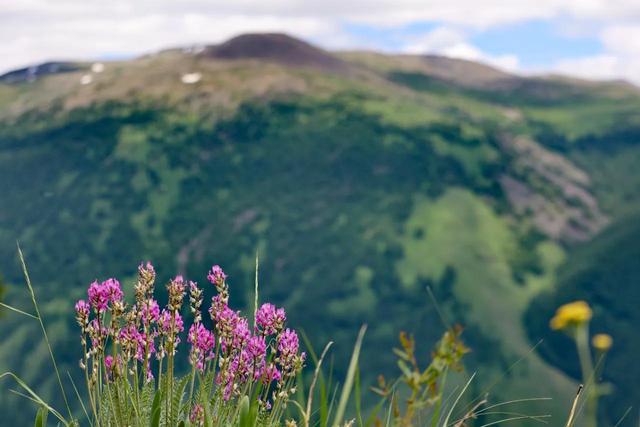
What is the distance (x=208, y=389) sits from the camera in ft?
15.3

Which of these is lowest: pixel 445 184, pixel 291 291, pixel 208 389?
pixel 291 291

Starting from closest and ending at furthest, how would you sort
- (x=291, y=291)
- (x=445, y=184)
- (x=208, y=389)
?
(x=208, y=389) → (x=291, y=291) → (x=445, y=184)

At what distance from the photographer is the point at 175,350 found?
4.36 m

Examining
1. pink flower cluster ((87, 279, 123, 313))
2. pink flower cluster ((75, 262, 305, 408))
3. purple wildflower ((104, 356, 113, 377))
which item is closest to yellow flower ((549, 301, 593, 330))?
pink flower cluster ((75, 262, 305, 408))

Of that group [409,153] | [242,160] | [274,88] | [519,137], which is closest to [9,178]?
[242,160]

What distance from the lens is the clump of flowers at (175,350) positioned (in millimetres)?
4094

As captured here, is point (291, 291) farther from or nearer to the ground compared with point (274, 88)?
nearer to the ground

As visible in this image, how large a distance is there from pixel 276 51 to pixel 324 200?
106 feet

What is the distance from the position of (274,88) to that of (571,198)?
36.4 meters

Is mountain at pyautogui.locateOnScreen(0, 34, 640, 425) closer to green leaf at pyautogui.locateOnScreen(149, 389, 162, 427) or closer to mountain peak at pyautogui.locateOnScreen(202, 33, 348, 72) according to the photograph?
mountain peak at pyautogui.locateOnScreen(202, 33, 348, 72)

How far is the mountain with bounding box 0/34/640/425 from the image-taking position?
73.2 meters

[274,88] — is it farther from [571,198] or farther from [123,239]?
[571,198]

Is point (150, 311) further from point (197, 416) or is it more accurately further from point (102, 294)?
point (197, 416)

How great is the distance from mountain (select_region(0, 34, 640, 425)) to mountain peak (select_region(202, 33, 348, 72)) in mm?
345
